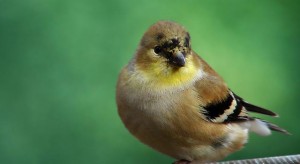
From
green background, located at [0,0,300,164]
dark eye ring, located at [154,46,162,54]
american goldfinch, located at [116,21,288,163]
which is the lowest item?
american goldfinch, located at [116,21,288,163]

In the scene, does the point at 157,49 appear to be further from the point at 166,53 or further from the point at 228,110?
the point at 228,110

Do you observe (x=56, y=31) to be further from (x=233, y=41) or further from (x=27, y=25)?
(x=233, y=41)

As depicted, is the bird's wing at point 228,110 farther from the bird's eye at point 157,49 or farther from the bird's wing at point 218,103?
the bird's eye at point 157,49

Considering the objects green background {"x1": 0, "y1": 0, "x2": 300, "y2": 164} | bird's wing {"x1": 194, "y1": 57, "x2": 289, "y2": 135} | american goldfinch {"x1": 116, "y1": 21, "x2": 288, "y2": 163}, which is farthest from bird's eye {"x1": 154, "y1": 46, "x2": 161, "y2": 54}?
green background {"x1": 0, "y1": 0, "x2": 300, "y2": 164}

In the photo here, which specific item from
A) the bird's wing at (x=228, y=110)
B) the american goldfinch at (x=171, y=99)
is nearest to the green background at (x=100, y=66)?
the bird's wing at (x=228, y=110)

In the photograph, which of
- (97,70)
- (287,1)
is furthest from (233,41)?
(97,70)

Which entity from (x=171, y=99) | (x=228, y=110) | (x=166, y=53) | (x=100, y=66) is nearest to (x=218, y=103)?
(x=228, y=110)

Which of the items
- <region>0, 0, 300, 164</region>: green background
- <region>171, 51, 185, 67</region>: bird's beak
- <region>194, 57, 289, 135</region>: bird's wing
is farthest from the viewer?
<region>0, 0, 300, 164</region>: green background

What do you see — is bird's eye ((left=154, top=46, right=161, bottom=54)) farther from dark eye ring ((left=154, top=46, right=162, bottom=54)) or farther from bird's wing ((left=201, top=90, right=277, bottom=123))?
bird's wing ((left=201, top=90, right=277, bottom=123))
